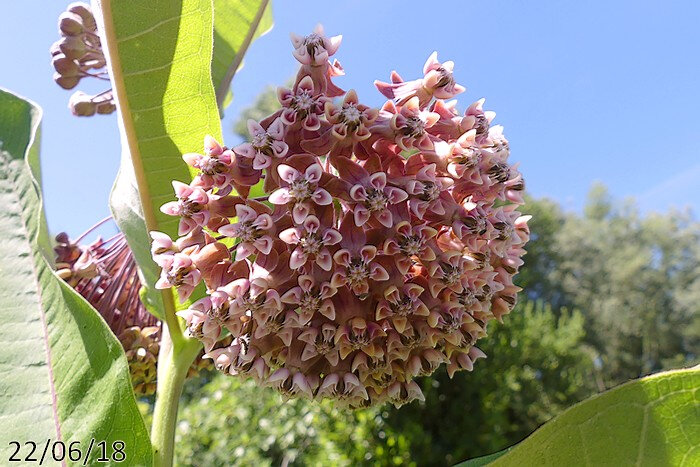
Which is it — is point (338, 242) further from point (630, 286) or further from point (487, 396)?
point (630, 286)

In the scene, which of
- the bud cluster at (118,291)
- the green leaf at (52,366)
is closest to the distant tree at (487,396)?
the bud cluster at (118,291)

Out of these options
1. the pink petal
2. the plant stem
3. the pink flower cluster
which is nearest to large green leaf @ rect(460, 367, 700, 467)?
the pink flower cluster

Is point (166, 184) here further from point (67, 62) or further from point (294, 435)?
point (294, 435)

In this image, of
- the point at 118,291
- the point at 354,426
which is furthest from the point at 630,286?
the point at 118,291

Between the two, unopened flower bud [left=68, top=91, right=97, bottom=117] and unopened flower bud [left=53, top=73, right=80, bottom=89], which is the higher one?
unopened flower bud [left=53, top=73, right=80, bottom=89]

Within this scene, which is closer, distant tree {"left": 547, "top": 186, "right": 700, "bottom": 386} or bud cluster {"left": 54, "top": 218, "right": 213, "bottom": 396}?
bud cluster {"left": 54, "top": 218, "right": 213, "bottom": 396}

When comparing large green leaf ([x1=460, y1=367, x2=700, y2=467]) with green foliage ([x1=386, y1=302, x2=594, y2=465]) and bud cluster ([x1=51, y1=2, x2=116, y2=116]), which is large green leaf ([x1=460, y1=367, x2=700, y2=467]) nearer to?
bud cluster ([x1=51, y1=2, x2=116, y2=116])
